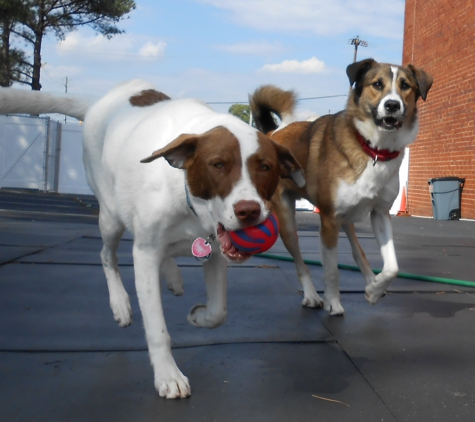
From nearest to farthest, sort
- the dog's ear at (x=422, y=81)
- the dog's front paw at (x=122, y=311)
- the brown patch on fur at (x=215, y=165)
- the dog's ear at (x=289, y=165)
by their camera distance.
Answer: the brown patch on fur at (x=215, y=165) < the dog's ear at (x=289, y=165) < the dog's front paw at (x=122, y=311) < the dog's ear at (x=422, y=81)

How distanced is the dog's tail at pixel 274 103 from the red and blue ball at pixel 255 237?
10.3ft

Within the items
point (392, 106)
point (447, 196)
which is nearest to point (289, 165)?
point (392, 106)

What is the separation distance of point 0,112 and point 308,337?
2.46 metres

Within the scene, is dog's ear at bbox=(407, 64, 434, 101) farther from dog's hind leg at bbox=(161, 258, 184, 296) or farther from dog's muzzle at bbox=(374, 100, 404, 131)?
dog's hind leg at bbox=(161, 258, 184, 296)

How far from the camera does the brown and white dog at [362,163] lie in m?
4.50

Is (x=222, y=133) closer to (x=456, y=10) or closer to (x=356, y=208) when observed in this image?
(x=356, y=208)

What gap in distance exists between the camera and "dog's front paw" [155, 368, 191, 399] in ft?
8.88

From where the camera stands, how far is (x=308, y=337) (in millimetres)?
3760

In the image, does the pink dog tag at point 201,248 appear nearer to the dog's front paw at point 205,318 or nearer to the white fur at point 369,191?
the dog's front paw at point 205,318

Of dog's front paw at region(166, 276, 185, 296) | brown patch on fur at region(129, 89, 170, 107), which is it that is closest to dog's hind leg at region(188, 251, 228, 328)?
dog's front paw at region(166, 276, 185, 296)

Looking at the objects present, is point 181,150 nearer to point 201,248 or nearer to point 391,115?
point 201,248

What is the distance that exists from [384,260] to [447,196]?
1053 centimetres

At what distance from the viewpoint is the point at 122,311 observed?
144 inches

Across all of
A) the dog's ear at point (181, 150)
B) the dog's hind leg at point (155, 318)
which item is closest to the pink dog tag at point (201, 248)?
the dog's hind leg at point (155, 318)
